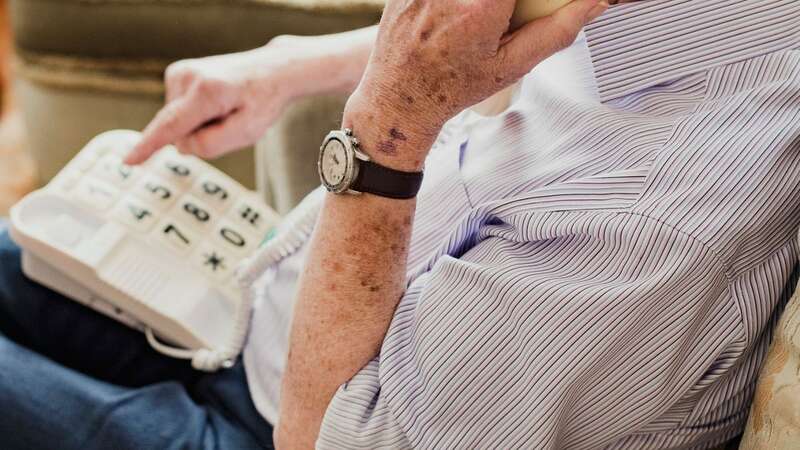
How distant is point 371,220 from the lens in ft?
2.26

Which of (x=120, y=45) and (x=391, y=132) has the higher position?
(x=391, y=132)

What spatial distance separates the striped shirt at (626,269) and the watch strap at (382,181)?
75 millimetres

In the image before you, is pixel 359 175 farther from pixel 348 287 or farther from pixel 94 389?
pixel 94 389

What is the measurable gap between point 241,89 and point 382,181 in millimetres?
364

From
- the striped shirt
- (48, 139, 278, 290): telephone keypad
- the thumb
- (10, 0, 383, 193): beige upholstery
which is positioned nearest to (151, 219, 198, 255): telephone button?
(48, 139, 278, 290): telephone keypad

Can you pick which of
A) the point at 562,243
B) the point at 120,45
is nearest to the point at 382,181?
the point at 562,243

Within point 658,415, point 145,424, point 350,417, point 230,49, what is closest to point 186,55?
point 230,49

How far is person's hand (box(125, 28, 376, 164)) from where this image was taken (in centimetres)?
97

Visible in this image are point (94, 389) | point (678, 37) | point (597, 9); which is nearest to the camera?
point (597, 9)

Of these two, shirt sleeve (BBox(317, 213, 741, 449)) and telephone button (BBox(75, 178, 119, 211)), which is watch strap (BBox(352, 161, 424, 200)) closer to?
shirt sleeve (BBox(317, 213, 741, 449))

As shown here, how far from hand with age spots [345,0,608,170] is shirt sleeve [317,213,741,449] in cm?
11

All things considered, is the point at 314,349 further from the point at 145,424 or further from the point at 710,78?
the point at 710,78

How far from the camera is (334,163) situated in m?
0.68

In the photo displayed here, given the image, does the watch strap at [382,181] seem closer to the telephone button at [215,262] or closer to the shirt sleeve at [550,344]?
the shirt sleeve at [550,344]
